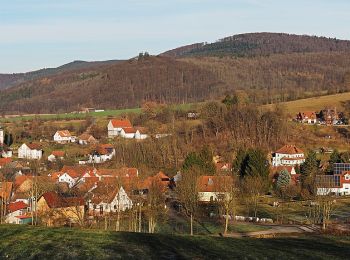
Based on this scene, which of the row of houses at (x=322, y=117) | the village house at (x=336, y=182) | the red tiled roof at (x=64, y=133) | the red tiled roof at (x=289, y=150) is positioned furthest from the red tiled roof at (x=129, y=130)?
the village house at (x=336, y=182)

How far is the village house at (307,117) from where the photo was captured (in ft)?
251

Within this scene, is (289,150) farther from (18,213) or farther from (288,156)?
(18,213)

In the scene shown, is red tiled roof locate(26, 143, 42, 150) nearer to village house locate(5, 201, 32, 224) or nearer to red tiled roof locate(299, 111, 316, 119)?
village house locate(5, 201, 32, 224)

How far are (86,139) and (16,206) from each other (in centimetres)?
3954

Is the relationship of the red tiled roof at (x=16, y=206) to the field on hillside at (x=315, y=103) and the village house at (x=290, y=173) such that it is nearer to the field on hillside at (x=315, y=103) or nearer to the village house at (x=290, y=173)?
the village house at (x=290, y=173)

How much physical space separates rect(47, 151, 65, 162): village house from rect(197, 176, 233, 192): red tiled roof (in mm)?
26227

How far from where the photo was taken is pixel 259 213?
37125 millimetres

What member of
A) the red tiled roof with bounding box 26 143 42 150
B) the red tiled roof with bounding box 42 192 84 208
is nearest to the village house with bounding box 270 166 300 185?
the red tiled roof with bounding box 42 192 84 208

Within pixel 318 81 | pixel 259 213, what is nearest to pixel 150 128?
pixel 259 213

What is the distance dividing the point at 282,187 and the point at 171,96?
85.1 metres

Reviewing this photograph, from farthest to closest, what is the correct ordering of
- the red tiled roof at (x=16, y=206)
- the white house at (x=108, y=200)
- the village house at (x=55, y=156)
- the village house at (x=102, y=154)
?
the village house at (x=55, y=156) < the village house at (x=102, y=154) < the red tiled roof at (x=16, y=206) < the white house at (x=108, y=200)

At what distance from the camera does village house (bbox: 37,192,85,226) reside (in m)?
31.0

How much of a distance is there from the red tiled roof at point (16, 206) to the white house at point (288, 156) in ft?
93.1

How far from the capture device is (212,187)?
4047 cm
